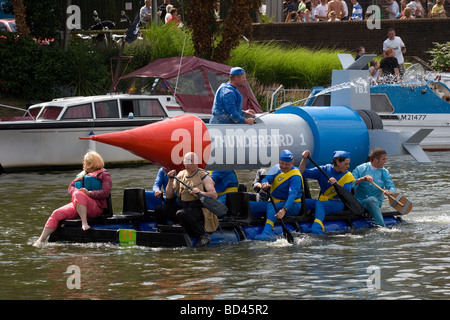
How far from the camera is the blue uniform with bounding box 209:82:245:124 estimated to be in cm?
1384

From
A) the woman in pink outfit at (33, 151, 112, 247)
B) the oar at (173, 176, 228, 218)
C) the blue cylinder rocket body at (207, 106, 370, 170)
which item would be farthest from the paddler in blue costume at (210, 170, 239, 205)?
the woman in pink outfit at (33, 151, 112, 247)

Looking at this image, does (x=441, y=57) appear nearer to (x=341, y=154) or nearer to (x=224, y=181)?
(x=341, y=154)

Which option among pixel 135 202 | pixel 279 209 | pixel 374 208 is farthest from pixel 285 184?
pixel 135 202

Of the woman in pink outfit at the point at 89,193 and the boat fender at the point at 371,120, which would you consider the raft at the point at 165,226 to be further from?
the boat fender at the point at 371,120

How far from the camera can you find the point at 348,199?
1371 cm

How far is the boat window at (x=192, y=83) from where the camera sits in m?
23.4

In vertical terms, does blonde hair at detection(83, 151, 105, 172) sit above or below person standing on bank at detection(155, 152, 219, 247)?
above

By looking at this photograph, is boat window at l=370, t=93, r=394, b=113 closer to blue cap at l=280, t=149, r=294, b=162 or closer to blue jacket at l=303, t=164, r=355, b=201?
blue jacket at l=303, t=164, r=355, b=201

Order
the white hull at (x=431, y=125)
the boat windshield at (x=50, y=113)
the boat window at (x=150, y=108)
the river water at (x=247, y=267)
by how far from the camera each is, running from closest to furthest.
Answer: the river water at (x=247, y=267), the boat windshield at (x=50, y=113), the boat window at (x=150, y=108), the white hull at (x=431, y=125)

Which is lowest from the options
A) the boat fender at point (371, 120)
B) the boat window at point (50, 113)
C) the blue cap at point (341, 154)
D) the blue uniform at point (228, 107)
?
the boat window at point (50, 113)

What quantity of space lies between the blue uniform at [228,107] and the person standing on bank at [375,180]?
1.92 metres

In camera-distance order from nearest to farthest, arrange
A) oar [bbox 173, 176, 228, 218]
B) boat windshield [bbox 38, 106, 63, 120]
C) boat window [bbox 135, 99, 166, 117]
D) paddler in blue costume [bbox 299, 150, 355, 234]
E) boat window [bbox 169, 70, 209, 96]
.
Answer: oar [bbox 173, 176, 228, 218]
paddler in blue costume [bbox 299, 150, 355, 234]
boat windshield [bbox 38, 106, 63, 120]
boat window [bbox 135, 99, 166, 117]
boat window [bbox 169, 70, 209, 96]

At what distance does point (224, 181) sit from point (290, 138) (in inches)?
45.0

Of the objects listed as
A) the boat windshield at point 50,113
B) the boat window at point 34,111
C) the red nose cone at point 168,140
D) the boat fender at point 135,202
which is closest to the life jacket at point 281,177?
the red nose cone at point 168,140
